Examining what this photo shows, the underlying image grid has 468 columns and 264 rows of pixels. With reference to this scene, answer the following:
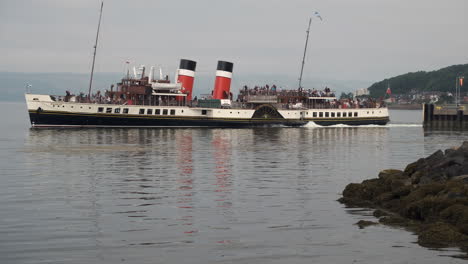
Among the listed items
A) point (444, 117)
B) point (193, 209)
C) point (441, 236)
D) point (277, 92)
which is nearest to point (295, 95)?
point (277, 92)

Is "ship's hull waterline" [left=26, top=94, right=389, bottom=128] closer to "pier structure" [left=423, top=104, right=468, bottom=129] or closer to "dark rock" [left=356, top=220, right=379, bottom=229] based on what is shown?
"pier structure" [left=423, top=104, right=468, bottom=129]

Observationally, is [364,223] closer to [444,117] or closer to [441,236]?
[441,236]

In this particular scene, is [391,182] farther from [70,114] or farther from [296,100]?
[296,100]

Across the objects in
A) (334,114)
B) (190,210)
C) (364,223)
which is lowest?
(190,210)

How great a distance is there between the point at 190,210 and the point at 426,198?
→ 7075mm

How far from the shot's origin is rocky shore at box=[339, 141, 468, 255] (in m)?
16.0

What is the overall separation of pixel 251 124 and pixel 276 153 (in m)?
35.3

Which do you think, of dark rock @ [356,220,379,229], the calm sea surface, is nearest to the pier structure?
the calm sea surface

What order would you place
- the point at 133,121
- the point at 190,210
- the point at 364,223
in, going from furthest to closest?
the point at 133,121 → the point at 190,210 → the point at 364,223

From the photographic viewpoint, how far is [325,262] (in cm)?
1423

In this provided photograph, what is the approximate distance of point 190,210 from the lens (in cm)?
2045

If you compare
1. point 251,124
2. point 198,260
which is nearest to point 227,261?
point 198,260

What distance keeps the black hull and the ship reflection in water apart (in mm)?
27925

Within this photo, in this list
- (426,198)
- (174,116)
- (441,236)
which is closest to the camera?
(441,236)
